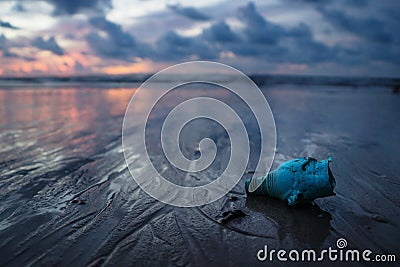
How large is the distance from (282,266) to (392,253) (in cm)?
98

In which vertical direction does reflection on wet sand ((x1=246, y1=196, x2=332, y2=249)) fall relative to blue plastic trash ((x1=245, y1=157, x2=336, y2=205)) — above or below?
below

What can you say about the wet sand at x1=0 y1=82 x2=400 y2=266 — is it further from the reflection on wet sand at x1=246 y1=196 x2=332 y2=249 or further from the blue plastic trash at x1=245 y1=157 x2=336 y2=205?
the blue plastic trash at x1=245 y1=157 x2=336 y2=205

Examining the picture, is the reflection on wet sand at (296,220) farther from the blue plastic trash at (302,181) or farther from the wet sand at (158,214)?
the blue plastic trash at (302,181)

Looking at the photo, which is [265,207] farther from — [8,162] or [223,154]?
[8,162]

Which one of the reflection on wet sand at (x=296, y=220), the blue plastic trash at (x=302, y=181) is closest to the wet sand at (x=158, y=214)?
the reflection on wet sand at (x=296, y=220)

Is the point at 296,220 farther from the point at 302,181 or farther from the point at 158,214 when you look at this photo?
the point at 158,214

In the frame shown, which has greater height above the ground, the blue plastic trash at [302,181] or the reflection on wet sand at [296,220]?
the blue plastic trash at [302,181]

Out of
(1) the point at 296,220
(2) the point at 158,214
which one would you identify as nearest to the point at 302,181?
(1) the point at 296,220

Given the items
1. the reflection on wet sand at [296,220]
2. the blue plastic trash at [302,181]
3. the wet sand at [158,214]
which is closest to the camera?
the wet sand at [158,214]

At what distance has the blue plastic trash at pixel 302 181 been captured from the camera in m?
3.06

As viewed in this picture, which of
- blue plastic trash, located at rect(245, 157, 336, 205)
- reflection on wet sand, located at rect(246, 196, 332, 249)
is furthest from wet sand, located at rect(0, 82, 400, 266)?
blue plastic trash, located at rect(245, 157, 336, 205)

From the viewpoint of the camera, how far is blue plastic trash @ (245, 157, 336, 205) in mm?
3061

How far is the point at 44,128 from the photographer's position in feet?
24.9

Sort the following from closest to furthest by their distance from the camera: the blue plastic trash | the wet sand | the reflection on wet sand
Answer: the wet sand → the reflection on wet sand → the blue plastic trash
